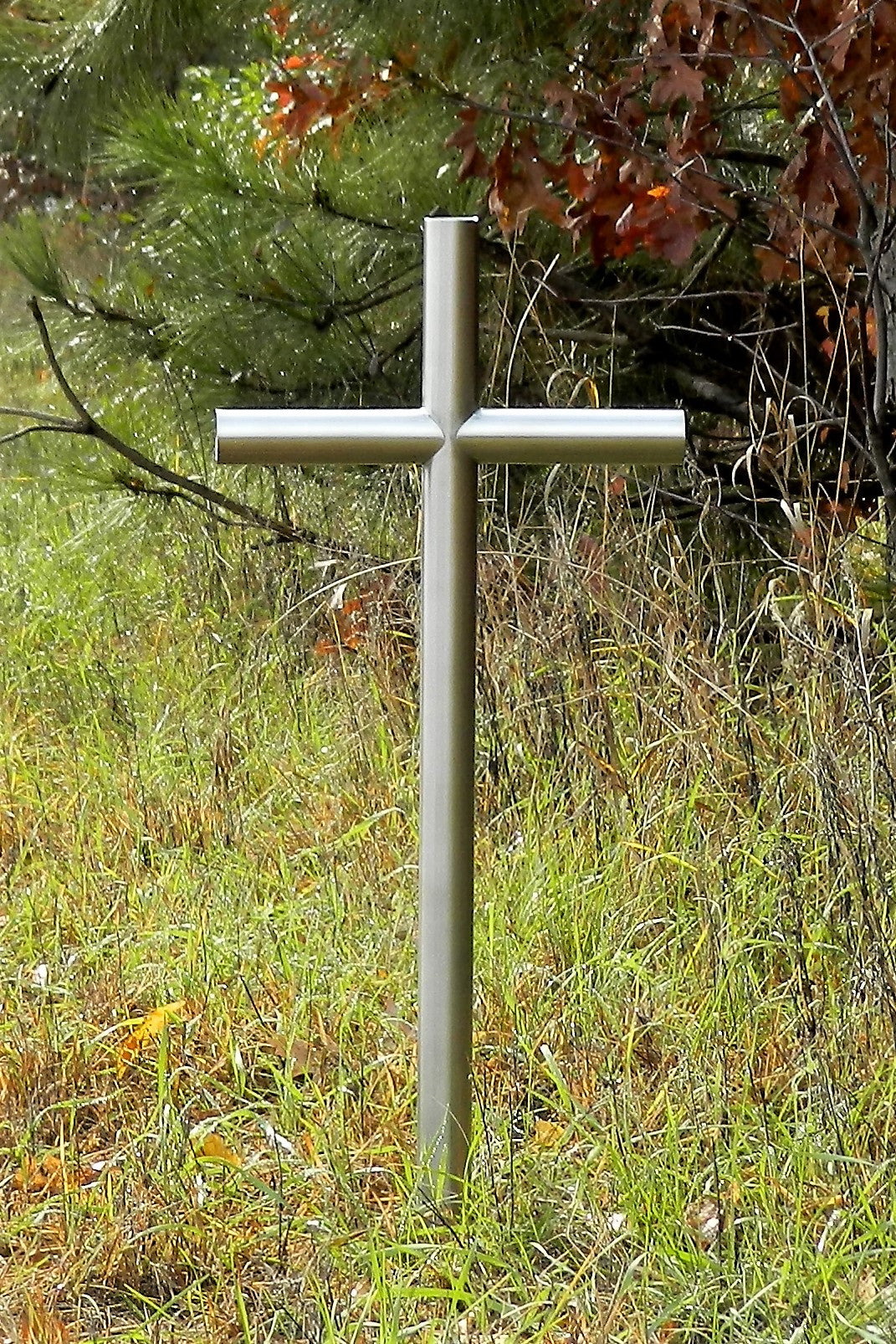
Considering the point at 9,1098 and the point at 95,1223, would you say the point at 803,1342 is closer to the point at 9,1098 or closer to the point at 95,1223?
the point at 95,1223

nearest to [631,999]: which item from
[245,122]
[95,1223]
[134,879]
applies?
[95,1223]

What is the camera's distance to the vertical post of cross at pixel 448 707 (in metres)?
1.70

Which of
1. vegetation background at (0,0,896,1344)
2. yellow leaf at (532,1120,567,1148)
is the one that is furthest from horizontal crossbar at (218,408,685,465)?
yellow leaf at (532,1120,567,1148)

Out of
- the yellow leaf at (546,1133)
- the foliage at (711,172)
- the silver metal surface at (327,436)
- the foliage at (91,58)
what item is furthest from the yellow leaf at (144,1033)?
the foliage at (91,58)

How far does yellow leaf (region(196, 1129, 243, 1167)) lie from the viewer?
188 cm

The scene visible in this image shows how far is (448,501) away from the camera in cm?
170

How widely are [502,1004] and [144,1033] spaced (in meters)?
0.45

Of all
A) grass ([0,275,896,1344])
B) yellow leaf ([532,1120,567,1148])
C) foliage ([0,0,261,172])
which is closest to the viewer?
grass ([0,275,896,1344])

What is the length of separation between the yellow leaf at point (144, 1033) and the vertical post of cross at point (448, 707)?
1.63 ft

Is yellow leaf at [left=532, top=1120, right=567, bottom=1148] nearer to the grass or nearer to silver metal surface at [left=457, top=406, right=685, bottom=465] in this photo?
the grass

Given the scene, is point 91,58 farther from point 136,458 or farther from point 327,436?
point 327,436

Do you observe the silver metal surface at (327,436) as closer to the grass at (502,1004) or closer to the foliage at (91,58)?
the grass at (502,1004)

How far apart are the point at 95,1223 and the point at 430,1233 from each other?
14.5 inches

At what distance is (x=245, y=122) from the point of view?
12.8ft
